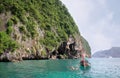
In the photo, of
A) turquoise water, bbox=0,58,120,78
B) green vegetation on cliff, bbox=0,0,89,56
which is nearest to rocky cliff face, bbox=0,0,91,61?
green vegetation on cliff, bbox=0,0,89,56

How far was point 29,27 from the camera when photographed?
110m

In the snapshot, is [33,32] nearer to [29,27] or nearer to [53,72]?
[29,27]

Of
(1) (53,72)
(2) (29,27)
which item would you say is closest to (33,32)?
(2) (29,27)

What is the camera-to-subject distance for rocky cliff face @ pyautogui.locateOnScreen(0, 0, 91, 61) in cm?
9231

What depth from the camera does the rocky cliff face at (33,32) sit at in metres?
92.3

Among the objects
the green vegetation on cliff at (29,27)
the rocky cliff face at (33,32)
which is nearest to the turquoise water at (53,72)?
the rocky cliff face at (33,32)

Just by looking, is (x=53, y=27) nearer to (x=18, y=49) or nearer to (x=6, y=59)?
(x=18, y=49)

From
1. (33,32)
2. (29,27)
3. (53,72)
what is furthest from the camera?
(33,32)

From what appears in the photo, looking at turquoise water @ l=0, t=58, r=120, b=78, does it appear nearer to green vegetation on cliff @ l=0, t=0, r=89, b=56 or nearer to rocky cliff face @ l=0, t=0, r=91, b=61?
rocky cliff face @ l=0, t=0, r=91, b=61

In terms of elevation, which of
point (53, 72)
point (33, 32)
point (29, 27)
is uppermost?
point (29, 27)

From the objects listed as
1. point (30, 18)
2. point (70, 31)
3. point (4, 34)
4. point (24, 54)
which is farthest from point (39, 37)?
point (70, 31)

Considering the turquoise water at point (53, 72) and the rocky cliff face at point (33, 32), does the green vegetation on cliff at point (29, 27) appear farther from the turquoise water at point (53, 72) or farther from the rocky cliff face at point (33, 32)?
the turquoise water at point (53, 72)

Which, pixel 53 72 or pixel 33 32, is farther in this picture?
pixel 33 32

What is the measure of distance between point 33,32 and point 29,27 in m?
2.76
